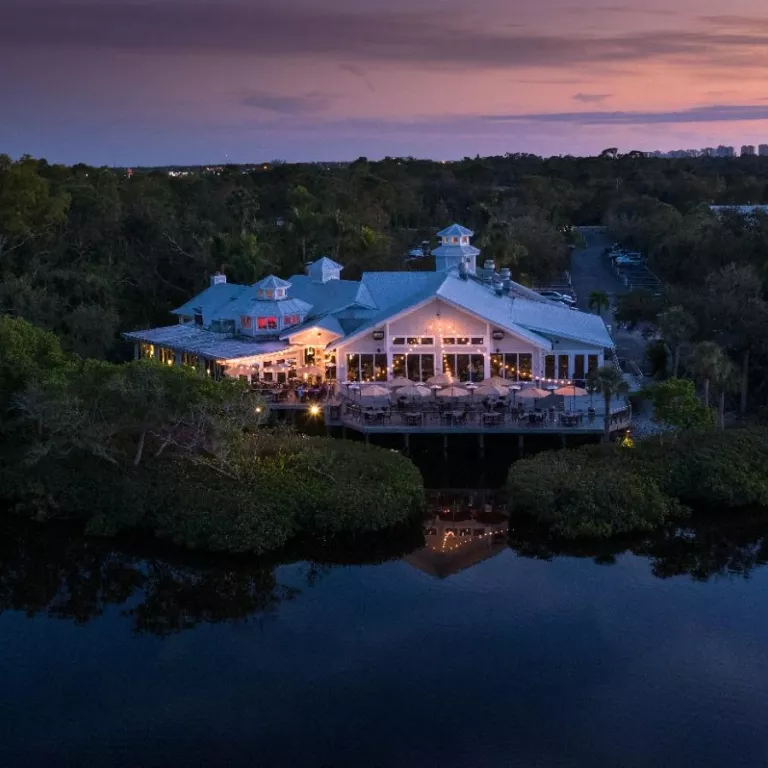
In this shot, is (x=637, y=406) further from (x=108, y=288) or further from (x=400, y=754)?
(x=108, y=288)

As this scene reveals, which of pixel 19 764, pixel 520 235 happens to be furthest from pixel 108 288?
pixel 19 764

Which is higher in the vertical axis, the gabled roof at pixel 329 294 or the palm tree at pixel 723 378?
the gabled roof at pixel 329 294

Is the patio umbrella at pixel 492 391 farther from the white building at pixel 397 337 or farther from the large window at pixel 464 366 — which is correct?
the large window at pixel 464 366

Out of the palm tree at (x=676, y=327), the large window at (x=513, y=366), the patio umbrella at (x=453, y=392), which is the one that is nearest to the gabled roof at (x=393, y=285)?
the large window at (x=513, y=366)

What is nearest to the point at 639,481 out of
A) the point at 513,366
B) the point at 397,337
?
→ the point at 513,366

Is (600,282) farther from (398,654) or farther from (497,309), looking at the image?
(398,654)

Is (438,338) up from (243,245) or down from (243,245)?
down
